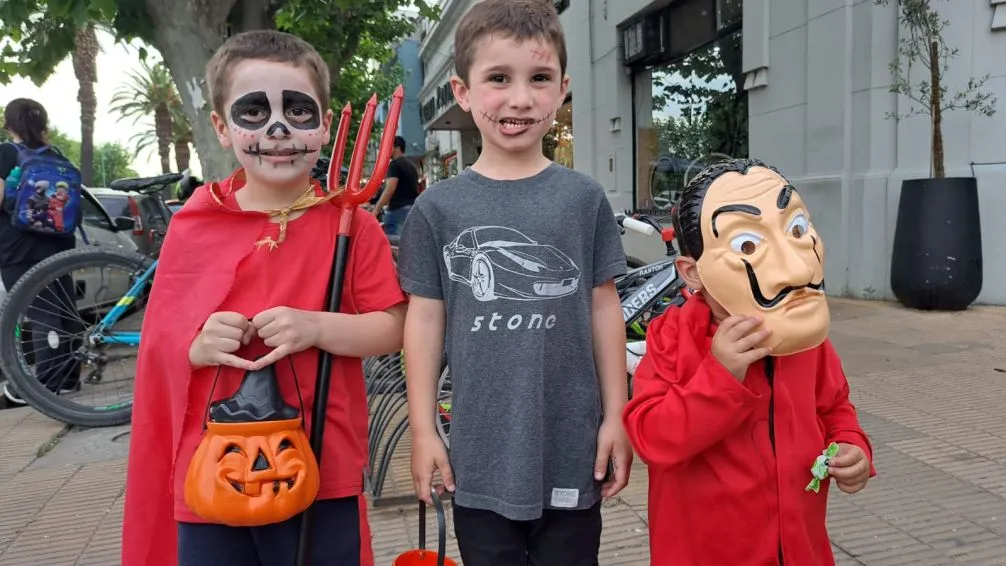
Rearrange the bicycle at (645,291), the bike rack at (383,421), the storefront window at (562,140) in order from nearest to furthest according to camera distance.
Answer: the bike rack at (383,421) → the bicycle at (645,291) → the storefront window at (562,140)

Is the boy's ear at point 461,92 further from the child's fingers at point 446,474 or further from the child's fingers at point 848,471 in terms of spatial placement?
the child's fingers at point 848,471

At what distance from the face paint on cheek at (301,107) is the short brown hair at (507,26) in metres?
0.36

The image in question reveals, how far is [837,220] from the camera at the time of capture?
8.04 metres

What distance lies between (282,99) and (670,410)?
1.11 meters

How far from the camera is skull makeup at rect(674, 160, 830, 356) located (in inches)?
55.6

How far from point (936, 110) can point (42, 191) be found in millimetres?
7293

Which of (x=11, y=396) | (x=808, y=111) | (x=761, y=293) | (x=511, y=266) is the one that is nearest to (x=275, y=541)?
(x=511, y=266)

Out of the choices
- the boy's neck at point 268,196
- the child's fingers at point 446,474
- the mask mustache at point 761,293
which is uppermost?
the boy's neck at point 268,196

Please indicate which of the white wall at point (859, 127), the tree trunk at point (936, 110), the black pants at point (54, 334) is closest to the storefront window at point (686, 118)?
the white wall at point (859, 127)

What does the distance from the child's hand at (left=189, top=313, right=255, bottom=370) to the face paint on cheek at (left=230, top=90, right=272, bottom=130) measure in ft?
1.46

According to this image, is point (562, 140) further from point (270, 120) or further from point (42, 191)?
point (270, 120)

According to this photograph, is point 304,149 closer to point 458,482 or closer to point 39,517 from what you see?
point 458,482

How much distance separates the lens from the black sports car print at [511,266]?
162cm

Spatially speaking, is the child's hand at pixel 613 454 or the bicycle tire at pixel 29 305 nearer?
the child's hand at pixel 613 454
